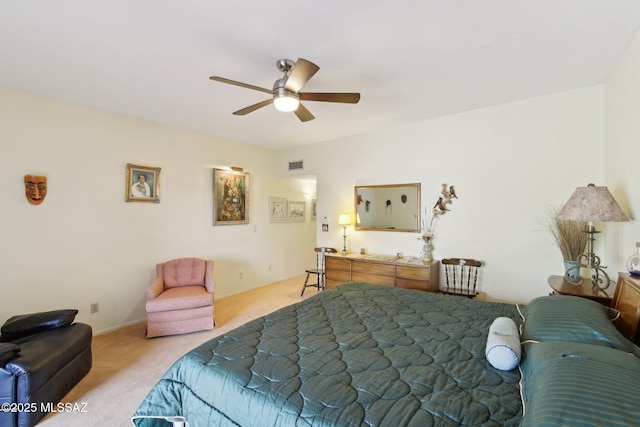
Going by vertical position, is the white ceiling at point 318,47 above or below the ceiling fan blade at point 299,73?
above

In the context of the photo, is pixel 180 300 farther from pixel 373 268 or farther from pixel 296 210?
pixel 296 210

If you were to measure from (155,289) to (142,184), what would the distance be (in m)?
1.44

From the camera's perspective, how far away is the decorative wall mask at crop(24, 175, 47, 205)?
2.79 meters

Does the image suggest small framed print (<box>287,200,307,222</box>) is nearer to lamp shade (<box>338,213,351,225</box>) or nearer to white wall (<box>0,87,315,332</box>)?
white wall (<box>0,87,315,332</box>)

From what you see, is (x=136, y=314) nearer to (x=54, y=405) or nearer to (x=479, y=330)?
(x=54, y=405)

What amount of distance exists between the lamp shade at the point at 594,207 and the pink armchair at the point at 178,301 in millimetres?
3724

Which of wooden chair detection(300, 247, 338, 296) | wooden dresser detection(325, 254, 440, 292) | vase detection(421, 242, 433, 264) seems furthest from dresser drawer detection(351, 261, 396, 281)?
wooden chair detection(300, 247, 338, 296)

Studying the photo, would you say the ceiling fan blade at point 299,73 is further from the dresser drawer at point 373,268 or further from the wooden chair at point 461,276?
the wooden chair at point 461,276

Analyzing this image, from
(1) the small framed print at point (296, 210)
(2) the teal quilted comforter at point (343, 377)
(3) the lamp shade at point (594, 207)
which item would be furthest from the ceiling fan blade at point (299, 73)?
(1) the small framed print at point (296, 210)

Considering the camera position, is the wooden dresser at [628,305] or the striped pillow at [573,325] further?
the wooden dresser at [628,305]

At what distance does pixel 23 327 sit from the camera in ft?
7.23

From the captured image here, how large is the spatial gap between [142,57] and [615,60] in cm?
396

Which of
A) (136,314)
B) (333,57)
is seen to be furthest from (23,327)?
(333,57)

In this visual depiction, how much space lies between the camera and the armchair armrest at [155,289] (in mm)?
3137
